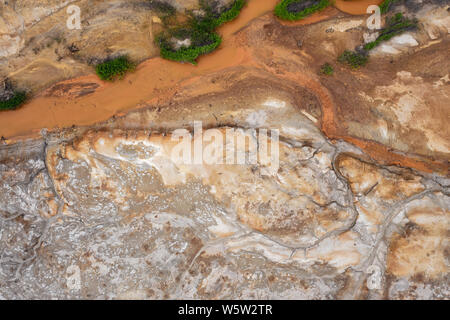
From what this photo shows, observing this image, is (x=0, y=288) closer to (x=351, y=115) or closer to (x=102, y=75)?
(x=102, y=75)

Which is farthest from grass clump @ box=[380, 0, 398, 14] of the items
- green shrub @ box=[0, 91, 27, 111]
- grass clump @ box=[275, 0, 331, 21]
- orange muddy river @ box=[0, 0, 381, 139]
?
green shrub @ box=[0, 91, 27, 111]

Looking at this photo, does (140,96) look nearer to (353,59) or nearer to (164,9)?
(164,9)

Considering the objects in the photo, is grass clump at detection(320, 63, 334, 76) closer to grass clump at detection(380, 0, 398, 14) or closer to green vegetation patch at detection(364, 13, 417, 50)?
green vegetation patch at detection(364, 13, 417, 50)

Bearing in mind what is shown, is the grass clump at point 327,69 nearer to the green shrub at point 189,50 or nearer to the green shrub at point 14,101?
the green shrub at point 189,50

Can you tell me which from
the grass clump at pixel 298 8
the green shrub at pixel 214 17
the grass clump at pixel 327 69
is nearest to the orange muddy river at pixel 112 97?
the green shrub at pixel 214 17

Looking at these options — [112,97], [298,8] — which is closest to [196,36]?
[112,97]
